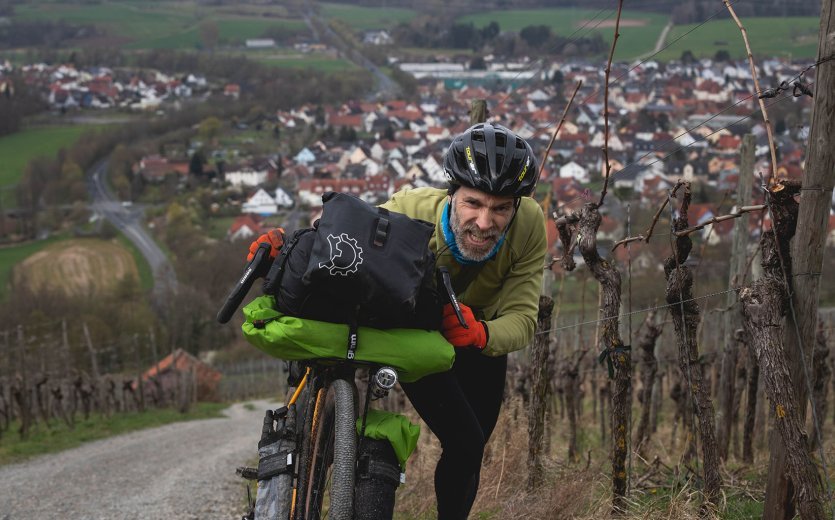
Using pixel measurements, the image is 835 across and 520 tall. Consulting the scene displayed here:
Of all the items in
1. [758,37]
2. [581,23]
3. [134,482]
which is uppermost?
[581,23]

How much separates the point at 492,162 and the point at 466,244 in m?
0.35

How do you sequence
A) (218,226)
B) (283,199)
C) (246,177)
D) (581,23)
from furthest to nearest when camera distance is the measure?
(581,23) < (246,177) < (283,199) < (218,226)

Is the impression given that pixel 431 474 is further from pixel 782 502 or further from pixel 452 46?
pixel 452 46

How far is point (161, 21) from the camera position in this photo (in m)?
157

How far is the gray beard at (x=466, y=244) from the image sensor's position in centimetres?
405

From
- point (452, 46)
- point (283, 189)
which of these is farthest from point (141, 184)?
point (452, 46)

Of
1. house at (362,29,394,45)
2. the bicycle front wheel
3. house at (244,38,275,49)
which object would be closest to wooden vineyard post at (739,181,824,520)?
the bicycle front wheel

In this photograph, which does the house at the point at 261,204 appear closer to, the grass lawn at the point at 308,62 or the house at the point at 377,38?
the grass lawn at the point at 308,62

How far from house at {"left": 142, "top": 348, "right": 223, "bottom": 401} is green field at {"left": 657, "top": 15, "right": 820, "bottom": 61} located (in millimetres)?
83248

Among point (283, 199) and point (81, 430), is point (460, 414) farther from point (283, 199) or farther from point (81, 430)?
point (283, 199)

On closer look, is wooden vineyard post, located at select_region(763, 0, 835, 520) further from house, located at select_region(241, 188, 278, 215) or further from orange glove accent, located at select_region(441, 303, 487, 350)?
house, located at select_region(241, 188, 278, 215)

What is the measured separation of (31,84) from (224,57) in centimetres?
2542

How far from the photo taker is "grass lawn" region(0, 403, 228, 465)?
13.8m

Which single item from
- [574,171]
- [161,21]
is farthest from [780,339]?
[161,21]
